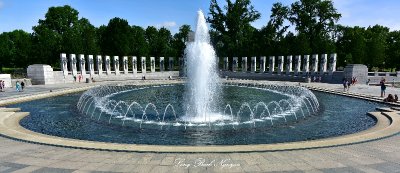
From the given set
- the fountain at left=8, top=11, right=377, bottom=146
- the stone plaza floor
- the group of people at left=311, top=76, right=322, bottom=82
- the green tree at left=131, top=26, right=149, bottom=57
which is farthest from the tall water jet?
the green tree at left=131, top=26, right=149, bottom=57

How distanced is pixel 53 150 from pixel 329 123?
13876 mm

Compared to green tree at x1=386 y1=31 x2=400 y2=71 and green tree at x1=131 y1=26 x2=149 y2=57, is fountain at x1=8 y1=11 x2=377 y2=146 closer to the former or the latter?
green tree at x1=386 y1=31 x2=400 y2=71

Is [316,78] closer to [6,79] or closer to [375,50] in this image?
[375,50]

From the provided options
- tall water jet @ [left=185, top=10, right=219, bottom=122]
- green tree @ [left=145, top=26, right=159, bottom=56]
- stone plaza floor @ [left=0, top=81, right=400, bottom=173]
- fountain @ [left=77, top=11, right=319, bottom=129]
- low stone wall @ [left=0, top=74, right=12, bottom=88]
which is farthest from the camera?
green tree @ [left=145, top=26, right=159, bottom=56]

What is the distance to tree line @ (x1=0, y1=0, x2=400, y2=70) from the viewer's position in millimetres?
63938

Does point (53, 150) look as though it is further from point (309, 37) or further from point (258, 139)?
point (309, 37)

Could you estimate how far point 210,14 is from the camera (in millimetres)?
77375

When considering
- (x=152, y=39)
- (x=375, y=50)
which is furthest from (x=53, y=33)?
(x=375, y=50)

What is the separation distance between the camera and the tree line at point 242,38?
63.9m

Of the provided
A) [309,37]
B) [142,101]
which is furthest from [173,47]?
[142,101]

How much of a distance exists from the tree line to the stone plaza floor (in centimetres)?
5550

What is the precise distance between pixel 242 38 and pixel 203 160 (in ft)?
218

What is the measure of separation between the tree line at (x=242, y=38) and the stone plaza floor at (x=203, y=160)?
55500mm

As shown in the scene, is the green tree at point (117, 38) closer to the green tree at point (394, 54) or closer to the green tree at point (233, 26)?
the green tree at point (233, 26)
